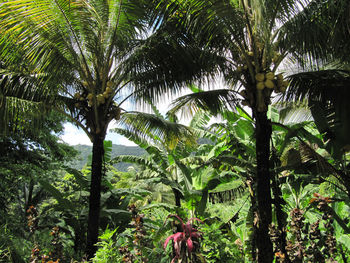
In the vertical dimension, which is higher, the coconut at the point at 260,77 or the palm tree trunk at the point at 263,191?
the coconut at the point at 260,77

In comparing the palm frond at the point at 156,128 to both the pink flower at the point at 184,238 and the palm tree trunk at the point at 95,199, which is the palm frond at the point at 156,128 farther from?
the pink flower at the point at 184,238

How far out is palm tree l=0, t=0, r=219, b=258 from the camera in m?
5.45

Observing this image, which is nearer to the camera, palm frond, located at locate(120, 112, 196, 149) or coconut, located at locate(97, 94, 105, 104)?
coconut, located at locate(97, 94, 105, 104)

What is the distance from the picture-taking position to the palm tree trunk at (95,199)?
582 cm

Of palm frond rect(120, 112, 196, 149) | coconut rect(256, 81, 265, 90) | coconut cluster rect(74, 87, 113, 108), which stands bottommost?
palm frond rect(120, 112, 196, 149)

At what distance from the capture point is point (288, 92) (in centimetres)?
592

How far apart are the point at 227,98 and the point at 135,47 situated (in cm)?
232

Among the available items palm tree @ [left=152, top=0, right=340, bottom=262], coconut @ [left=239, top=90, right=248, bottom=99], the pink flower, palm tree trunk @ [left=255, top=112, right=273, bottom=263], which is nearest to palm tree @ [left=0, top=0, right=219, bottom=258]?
palm tree @ [left=152, top=0, right=340, bottom=262]

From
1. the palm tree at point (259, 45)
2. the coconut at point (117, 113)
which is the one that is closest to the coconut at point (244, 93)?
the palm tree at point (259, 45)


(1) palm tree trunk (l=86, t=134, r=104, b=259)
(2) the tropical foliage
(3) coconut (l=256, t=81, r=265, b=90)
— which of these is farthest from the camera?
(1) palm tree trunk (l=86, t=134, r=104, b=259)

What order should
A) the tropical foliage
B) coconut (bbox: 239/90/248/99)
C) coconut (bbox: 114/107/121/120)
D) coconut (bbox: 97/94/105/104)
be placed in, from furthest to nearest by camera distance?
coconut (bbox: 114/107/121/120), coconut (bbox: 97/94/105/104), coconut (bbox: 239/90/248/99), the tropical foliage

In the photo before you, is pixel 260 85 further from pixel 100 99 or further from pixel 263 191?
pixel 100 99

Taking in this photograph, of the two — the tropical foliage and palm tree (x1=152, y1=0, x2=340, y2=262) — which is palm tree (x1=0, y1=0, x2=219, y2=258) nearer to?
the tropical foliage

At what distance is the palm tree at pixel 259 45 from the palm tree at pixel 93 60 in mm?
1012
